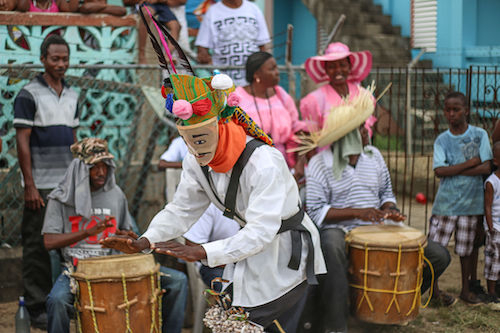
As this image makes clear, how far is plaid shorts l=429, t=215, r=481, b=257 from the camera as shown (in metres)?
5.60

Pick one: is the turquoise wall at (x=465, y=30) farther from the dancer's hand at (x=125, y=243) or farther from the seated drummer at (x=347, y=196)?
the dancer's hand at (x=125, y=243)

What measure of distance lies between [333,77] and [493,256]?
2020mm

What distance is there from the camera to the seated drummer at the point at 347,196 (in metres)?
4.89

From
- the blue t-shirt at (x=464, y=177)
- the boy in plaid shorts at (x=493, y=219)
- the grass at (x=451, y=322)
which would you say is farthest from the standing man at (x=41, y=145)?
the boy in plaid shorts at (x=493, y=219)

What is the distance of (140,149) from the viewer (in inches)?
252

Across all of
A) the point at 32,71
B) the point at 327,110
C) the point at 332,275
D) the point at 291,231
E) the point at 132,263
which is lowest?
the point at 332,275

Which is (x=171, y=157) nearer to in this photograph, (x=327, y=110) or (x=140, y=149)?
(x=140, y=149)

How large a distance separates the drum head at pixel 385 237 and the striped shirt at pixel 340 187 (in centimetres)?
20

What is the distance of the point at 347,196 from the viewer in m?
5.07

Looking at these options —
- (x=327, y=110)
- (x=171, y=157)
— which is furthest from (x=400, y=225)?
(x=171, y=157)

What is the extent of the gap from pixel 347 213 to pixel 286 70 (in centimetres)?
218

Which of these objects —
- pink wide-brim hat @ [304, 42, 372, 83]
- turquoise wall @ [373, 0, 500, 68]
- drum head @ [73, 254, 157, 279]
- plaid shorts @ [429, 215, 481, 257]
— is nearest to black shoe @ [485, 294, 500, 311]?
plaid shorts @ [429, 215, 481, 257]

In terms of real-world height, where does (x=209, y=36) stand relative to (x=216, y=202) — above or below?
above

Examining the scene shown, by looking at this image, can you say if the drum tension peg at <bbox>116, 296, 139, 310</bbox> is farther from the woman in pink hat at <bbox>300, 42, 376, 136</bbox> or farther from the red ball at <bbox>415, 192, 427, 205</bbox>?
the red ball at <bbox>415, 192, 427, 205</bbox>
